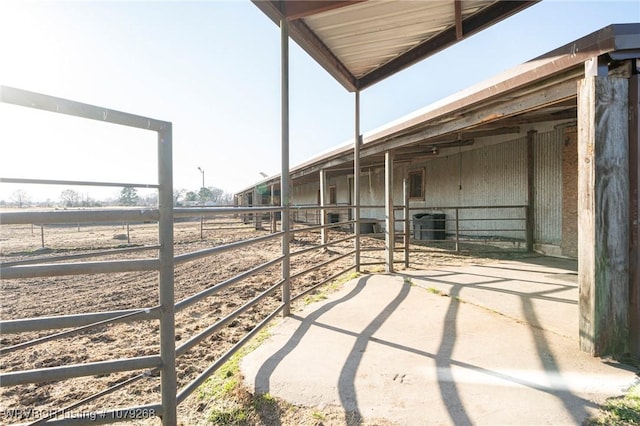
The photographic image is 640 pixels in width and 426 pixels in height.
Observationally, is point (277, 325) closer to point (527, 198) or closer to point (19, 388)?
point (19, 388)

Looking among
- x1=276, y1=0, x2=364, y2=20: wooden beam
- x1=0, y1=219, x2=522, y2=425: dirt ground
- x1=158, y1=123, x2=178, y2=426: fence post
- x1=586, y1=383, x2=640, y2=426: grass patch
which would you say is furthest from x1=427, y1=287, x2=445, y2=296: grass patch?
x1=276, y1=0, x2=364, y2=20: wooden beam

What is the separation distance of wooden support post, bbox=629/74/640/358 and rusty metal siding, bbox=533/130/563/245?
4.78 meters

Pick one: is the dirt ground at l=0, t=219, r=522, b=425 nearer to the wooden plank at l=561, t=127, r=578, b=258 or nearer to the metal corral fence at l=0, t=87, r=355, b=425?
the metal corral fence at l=0, t=87, r=355, b=425

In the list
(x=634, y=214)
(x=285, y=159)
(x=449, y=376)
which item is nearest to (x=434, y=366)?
(x=449, y=376)

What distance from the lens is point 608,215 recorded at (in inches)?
82.6

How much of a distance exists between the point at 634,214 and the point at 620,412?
49.7 inches

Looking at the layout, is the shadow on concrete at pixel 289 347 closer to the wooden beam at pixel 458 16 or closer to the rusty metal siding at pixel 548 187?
the wooden beam at pixel 458 16

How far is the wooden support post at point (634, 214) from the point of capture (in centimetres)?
208

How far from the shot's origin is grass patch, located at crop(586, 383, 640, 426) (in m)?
1.50

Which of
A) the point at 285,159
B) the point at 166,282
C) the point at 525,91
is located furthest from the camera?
the point at 285,159

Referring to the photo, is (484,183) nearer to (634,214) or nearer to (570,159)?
(570,159)

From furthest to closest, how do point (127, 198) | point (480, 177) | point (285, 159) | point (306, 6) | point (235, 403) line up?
point (480, 177) < point (127, 198) < point (285, 159) < point (306, 6) < point (235, 403)

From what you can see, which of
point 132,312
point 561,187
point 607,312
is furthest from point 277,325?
point 561,187

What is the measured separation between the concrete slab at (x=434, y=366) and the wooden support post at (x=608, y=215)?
0.25 m
